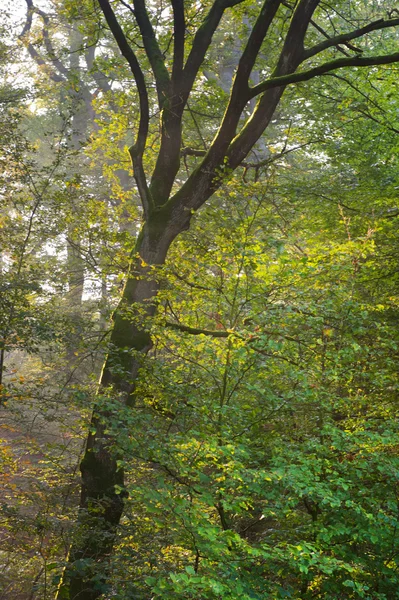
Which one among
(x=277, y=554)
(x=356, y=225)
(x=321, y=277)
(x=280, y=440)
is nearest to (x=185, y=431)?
(x=280, y=440)

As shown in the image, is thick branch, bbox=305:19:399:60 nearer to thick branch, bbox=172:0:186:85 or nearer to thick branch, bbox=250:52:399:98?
thick branch, bbox=250:52:399:98

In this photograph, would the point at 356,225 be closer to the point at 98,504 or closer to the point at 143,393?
the point at 143,393

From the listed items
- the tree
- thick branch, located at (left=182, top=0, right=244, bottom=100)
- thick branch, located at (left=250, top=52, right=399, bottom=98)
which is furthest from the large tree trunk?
thick branch, located at (left=250, top=52, right=399, bottom=98)

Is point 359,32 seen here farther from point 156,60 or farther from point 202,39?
point 156,60

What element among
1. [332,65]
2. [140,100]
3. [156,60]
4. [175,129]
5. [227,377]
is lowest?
[227,377]

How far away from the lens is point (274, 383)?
5836 millimetres

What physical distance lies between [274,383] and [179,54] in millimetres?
4791

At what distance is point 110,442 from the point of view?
626 cm

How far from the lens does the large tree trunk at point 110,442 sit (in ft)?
16.4

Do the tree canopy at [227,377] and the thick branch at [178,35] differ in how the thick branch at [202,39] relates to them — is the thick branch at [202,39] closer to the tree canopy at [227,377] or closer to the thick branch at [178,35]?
the tree canopy at [227,377]

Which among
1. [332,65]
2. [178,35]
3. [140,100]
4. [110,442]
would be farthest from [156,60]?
[110,442]

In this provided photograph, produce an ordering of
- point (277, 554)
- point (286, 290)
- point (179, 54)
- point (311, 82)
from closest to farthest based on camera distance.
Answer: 1. point (277, 554)
2. point (286, 290)
3. point (179, 54)
4. point (311, 82)

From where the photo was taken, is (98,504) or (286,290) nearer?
(286,290)

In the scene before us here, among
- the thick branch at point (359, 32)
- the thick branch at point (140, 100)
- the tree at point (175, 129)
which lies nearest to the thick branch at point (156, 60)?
the tree at point (175, 129)
